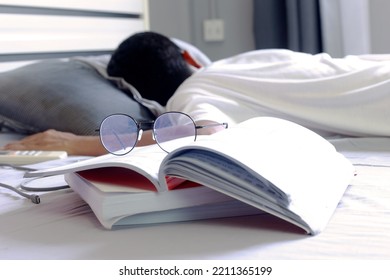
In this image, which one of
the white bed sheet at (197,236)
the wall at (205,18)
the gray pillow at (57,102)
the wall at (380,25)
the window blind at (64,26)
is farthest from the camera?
the wall at (205,18)

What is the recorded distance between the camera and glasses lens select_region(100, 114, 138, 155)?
1.07 meters

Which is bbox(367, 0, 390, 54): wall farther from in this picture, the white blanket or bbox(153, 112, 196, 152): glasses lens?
bbox(153, 112, 196, 152): glasses lens

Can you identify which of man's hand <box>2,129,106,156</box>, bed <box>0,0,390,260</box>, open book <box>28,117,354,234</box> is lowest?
man's hand <box>2,129,106,156</box>

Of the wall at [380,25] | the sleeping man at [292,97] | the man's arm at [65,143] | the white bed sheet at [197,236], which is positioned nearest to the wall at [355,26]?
the wall at [380,25]

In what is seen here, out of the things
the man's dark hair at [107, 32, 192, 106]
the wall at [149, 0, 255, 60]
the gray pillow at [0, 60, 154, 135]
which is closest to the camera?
the gray pillow at [0, 60, 154, 135]

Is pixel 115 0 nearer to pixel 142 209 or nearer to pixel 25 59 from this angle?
pixel 25 59

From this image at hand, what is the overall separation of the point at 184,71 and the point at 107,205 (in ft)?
3.42

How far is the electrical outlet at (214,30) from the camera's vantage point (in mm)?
3080

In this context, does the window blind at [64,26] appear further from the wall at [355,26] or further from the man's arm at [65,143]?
the wall at [355,26]

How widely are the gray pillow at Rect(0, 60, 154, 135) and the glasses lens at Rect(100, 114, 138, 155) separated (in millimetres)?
488

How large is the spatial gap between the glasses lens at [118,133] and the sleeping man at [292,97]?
31 cm

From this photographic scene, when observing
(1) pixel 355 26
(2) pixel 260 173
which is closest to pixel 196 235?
(2) pixel 260 173

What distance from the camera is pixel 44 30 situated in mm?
2178

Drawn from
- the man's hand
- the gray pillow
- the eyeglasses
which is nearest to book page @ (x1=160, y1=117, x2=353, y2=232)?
the eyeglasses
